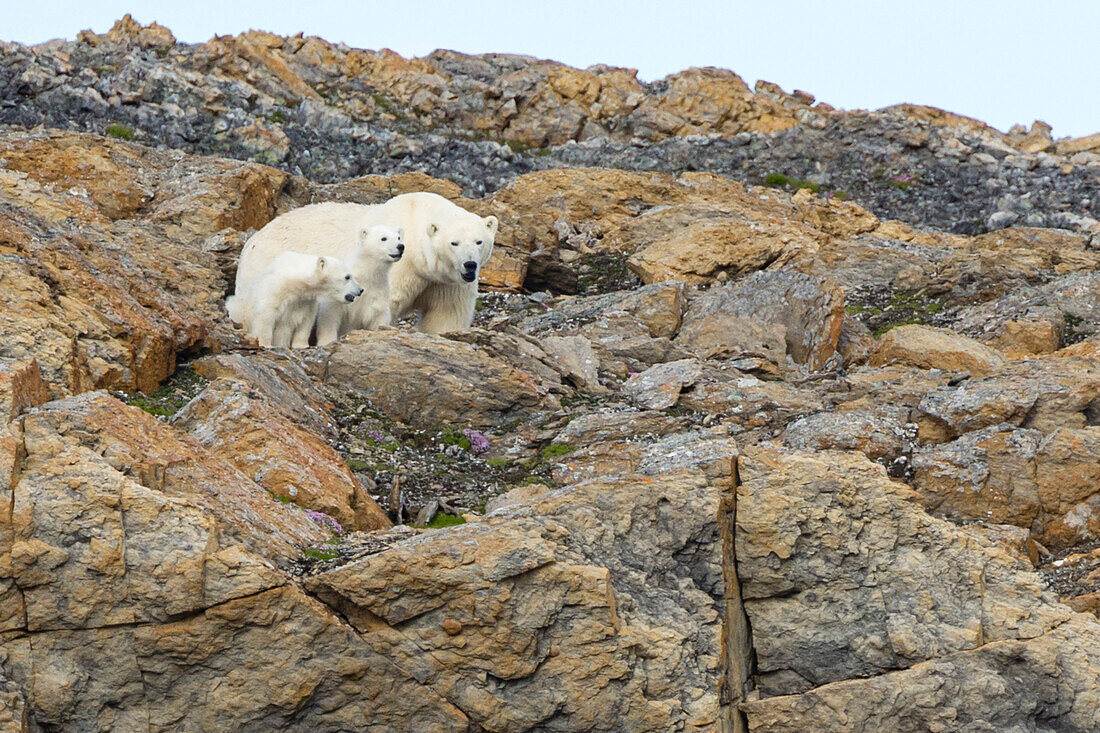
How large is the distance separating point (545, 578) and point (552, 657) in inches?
18.6

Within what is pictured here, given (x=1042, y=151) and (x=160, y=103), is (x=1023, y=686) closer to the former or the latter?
(x=160, y=103)

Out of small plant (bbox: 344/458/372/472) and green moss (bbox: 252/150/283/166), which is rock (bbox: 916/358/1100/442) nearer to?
small plant (bbox: 344/458/372/472)

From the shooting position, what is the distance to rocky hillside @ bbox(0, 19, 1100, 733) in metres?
7.19

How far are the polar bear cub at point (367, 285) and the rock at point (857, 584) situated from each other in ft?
26.8

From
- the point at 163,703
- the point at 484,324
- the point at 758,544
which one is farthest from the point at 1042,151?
the point at 163,703

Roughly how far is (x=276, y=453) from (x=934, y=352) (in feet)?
29.9

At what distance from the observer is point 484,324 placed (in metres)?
19.5

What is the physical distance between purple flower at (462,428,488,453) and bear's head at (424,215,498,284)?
13.5 ft

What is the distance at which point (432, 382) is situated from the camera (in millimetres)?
13156

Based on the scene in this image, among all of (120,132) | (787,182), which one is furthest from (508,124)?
(120,132)

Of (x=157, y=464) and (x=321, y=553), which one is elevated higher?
(x=157, y=464)

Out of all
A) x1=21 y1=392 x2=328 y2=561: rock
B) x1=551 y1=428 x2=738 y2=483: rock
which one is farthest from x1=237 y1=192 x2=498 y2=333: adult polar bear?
x1=21 y1=392 x2=328 y2=561: rock

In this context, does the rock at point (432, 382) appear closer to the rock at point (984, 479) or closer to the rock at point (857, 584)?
the rock at point (984, 479)

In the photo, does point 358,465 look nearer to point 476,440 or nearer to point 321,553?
point 476,440
